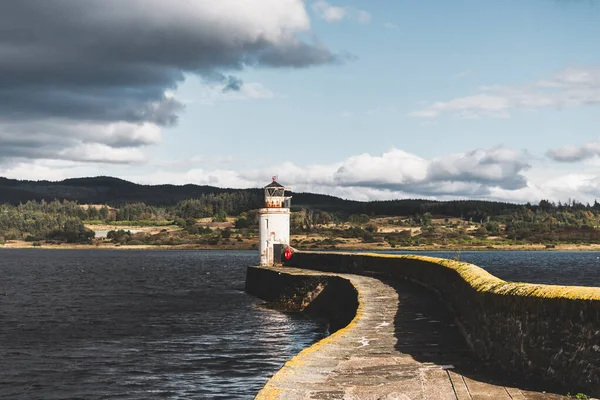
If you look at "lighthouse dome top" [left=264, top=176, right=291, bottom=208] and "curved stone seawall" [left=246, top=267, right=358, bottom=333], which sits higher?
"lighthouse dome top" [left=264, top=176, right=291, bottom=208]

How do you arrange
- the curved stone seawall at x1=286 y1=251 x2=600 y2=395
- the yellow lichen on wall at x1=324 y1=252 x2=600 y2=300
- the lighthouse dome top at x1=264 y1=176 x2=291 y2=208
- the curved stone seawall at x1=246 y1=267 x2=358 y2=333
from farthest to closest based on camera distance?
the lighthouse dome top at x1=264 y1=176 x2=291 y2=208 < the curved stone seawall at x1=246 y1=267 x2=358 y2=333 < the yellow lichen on wall at x1=324 y1=252 x2=600 y2=300 < the curved stone seawall at x1=286 y1=251 x2=600 y2=395

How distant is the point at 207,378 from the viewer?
22.1 metres

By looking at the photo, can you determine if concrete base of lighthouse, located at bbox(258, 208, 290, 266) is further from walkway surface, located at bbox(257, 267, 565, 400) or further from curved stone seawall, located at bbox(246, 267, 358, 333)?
walkway surface, located at bbox(257, 267, 565, 400)

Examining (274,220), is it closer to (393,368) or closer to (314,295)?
(314,295)

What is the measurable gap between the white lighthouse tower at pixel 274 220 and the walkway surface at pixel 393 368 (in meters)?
33.3

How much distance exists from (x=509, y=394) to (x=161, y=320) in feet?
101

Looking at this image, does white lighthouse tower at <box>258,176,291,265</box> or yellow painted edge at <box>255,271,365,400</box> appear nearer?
yellow painted edge at <box>255,271,365,400</box>

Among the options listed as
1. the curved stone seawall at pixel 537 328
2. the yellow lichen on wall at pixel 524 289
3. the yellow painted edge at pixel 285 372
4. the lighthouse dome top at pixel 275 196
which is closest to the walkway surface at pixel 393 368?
the yellow painted edge at pixel 285 372

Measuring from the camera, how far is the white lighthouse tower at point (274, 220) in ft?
174

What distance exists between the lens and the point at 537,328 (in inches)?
455

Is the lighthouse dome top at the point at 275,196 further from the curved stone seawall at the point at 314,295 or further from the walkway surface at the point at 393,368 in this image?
the walkway surface at the point at 393,368

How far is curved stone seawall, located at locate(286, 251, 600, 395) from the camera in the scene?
1039cm

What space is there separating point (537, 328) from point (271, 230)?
138 feet

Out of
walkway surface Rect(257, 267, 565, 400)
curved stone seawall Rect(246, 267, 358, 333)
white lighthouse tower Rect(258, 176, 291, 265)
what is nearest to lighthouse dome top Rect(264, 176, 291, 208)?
white lighthouse tower Rect(258, 176, 291, 265)
